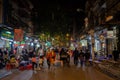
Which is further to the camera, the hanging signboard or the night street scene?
the hanging signboard

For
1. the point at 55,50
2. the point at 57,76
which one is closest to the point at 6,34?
the point at 55,50

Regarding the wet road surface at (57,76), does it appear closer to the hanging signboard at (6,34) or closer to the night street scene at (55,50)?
the night street scene at (55,50)

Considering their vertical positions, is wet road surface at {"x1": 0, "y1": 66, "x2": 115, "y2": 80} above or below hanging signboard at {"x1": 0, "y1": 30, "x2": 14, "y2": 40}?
below

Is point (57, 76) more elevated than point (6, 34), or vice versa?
point (6, 34)

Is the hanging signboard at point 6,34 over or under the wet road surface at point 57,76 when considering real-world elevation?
over

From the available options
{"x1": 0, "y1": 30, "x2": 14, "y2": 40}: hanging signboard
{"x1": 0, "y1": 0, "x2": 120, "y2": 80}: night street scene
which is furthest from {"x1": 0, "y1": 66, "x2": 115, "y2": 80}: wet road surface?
{"x1": 0, "y1": 30, "x2": 14, "y2": 40}: hanging signboard

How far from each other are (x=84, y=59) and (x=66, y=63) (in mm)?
2606

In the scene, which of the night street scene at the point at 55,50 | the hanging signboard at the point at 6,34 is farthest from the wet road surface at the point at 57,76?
the hanging signboard at the point at 6,34

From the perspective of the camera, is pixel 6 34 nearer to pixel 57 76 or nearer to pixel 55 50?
pixel 55 50

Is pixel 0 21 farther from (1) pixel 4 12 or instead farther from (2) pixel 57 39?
(2) pixel 57 39

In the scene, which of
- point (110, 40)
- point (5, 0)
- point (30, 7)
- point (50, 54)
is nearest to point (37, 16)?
point (30, 7)

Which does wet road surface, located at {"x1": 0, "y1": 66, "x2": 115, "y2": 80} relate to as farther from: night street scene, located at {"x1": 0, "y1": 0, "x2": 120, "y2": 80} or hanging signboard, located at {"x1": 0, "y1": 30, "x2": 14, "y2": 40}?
hanging signboard, located at {"x1": 0, "y1": 30, "x2": 14, "y2": 40}

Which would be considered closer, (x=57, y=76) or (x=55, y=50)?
(x=57, y=76)

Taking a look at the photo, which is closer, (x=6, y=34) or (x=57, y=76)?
(x=57, y=76)
